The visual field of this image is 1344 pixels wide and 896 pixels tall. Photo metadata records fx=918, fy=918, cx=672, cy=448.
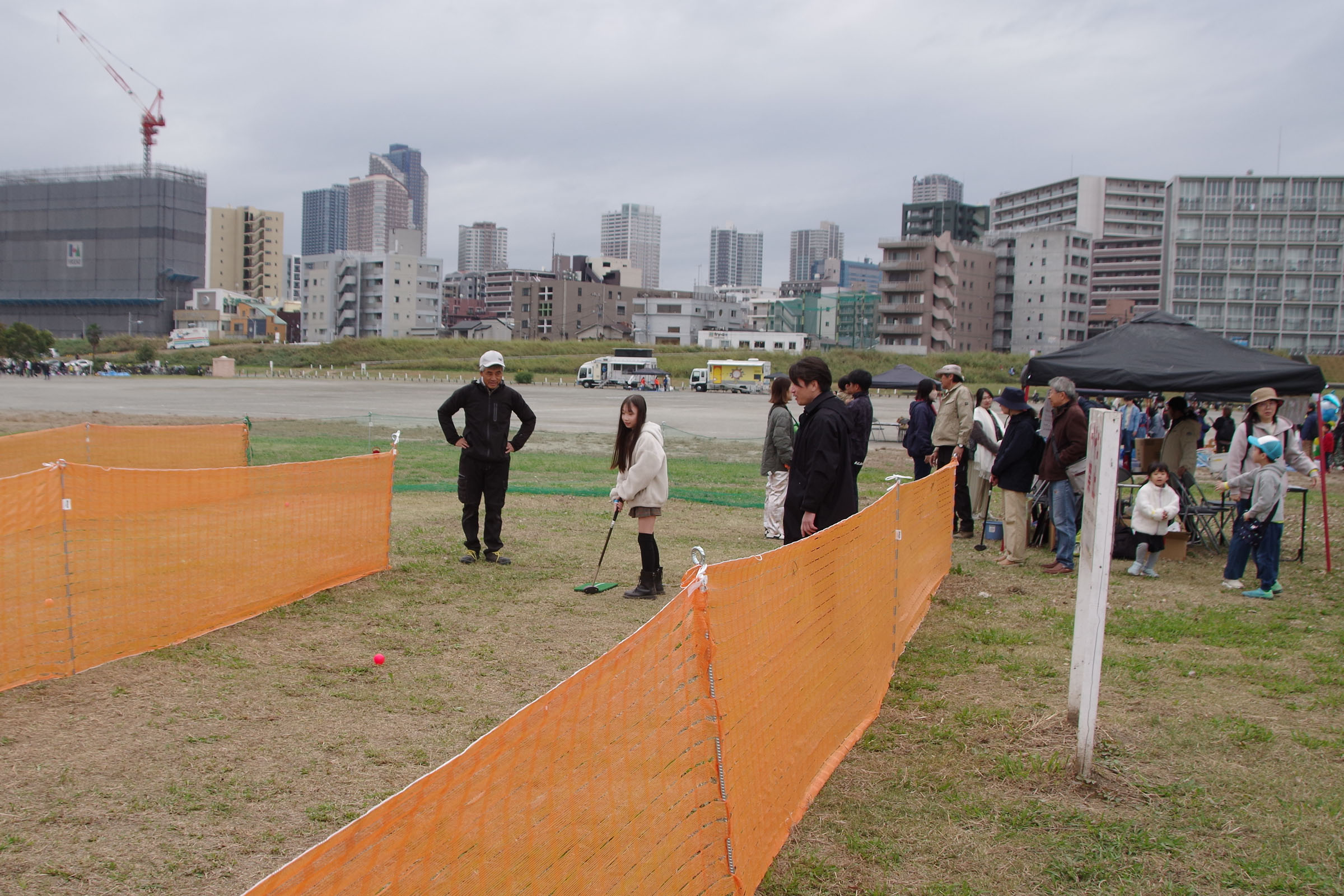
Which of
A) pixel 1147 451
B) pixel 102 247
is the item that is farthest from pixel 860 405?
pixel 102 247

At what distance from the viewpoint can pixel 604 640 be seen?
21.3 feet

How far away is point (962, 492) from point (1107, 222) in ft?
449

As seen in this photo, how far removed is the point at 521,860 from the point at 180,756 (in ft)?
8.75

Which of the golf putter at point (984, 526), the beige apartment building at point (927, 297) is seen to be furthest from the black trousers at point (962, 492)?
the beige apartment building at point (927, 297)

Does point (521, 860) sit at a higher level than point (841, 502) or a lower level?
lower

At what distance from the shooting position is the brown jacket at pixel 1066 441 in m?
9.17

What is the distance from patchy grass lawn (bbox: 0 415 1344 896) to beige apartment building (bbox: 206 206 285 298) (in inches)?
6530

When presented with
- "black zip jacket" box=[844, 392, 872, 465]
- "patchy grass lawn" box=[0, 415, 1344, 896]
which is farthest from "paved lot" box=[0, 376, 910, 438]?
"patchy grass lawn" box=[0, 415, 1344, 896]

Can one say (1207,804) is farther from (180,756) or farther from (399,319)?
(399,319)

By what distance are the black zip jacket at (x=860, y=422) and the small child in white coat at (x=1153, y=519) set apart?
2949 millimetres

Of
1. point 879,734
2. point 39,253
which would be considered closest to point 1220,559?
point 879,734

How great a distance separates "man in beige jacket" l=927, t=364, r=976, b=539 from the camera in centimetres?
1107

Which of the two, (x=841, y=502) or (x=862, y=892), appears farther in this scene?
(x=841, y=502)

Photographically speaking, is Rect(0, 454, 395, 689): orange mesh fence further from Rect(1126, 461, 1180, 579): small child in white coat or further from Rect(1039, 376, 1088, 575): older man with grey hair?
Rect(1126, 461, 1180, 579): small child in white coat
